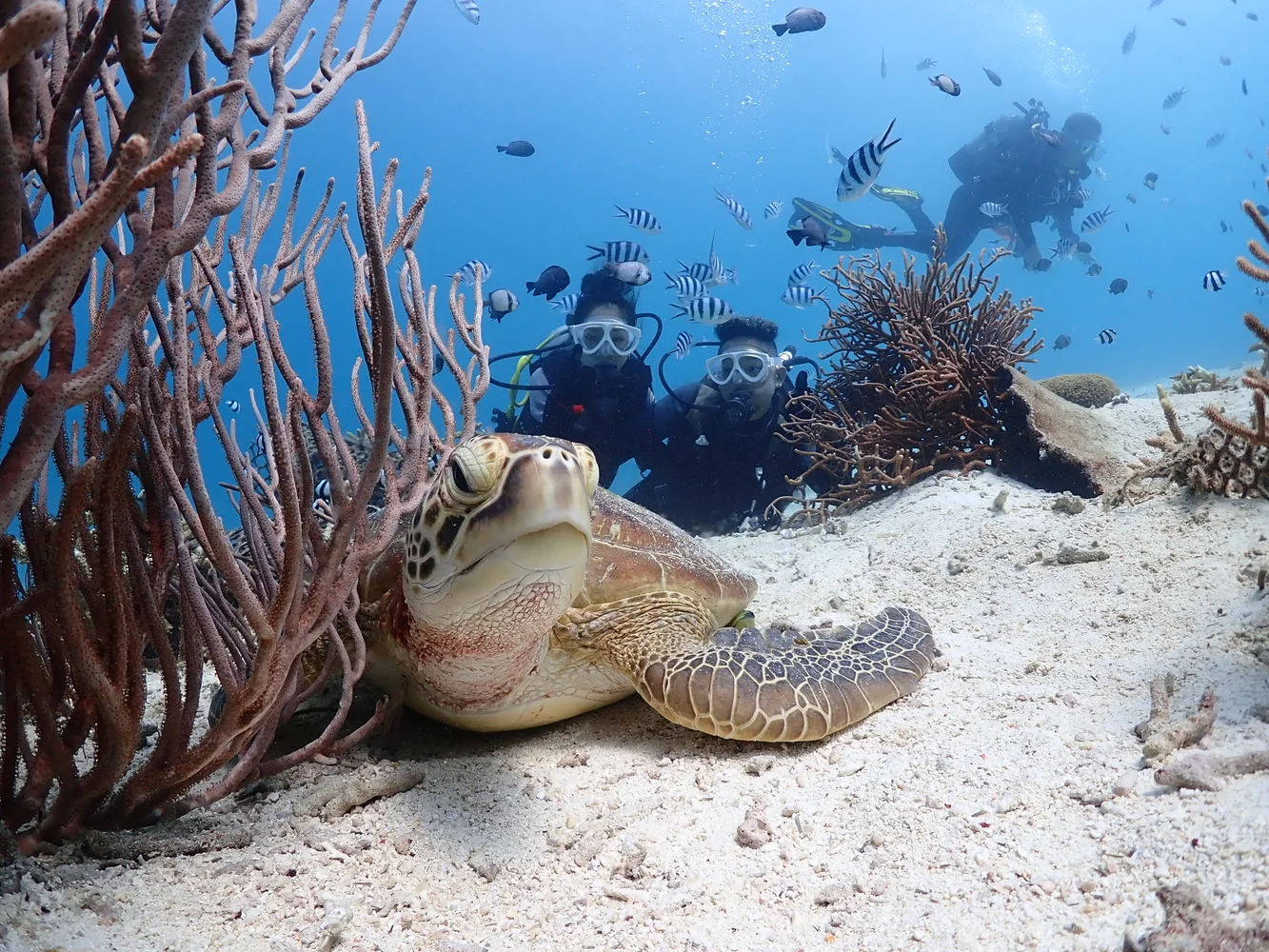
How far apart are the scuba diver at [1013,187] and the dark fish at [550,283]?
10591 millimetres

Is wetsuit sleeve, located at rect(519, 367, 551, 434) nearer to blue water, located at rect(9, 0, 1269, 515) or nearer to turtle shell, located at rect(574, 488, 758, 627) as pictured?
turtle shell, located at rect(574, 488, 758, 627)

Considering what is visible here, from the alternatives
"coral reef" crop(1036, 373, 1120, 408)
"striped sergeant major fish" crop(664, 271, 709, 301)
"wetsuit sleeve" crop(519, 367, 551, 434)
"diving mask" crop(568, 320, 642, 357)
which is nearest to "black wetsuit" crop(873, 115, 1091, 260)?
"coral reef" crop(1036, 373, 1120, 408)

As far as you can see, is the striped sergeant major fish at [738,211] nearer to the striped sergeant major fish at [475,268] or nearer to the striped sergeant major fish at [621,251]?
the striped sergeant major fish at [621,251]

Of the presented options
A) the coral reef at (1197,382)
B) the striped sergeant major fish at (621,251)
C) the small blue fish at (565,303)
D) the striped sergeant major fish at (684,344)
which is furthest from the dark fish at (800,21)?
the coral reef at (1197,382)

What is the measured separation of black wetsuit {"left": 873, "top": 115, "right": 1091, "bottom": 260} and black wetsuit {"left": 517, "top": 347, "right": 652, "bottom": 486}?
12.1 meters

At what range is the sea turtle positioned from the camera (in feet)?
4.91

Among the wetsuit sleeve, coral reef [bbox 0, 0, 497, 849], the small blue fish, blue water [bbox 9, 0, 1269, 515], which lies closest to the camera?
coral reef [bbox 0, 0, 497, 849]

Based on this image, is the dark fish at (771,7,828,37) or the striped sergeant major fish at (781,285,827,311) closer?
the striped sergeant major fish at (781,285,827,311)

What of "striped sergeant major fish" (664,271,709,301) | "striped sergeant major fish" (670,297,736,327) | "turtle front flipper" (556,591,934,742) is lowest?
"striped sergeant major fish" (670,297,736,327)

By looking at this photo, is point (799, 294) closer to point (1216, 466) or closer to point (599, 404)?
point (599, 404)

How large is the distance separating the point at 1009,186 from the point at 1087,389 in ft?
39.4

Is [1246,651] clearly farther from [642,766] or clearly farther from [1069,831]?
[642,766]

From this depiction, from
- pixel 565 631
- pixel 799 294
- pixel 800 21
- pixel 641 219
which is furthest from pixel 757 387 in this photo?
pixel 800 21

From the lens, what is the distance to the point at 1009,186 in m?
16.7
